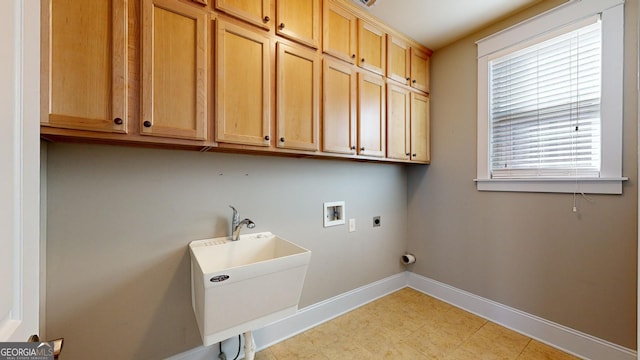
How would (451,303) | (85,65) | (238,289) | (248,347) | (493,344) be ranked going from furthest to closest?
(451,303)
(493,344)
(248,347)
(238,289)
(85,65)

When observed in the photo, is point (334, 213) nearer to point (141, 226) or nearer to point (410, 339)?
point (410, 339)

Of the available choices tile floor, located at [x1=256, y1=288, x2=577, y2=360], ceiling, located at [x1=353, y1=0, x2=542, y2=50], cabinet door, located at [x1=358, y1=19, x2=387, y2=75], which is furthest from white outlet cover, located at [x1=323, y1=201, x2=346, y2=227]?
ceiling, located at [x1=353, y1=0, x2=542, y2=50]

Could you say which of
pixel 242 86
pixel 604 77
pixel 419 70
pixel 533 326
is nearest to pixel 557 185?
pixel 604 77

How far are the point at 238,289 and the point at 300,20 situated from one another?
1.69 meters

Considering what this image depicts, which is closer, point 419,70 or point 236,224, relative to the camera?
point 236,224

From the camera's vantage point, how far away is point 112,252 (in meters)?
1.35

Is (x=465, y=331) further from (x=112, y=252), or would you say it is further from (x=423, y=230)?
(x=112, y=252)

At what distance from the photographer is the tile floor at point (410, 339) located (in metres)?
1.75

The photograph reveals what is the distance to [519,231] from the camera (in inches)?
80.1

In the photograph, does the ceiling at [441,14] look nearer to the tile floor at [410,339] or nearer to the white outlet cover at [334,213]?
the white outlet cover at [334,213]

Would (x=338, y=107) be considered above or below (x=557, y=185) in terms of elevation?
above

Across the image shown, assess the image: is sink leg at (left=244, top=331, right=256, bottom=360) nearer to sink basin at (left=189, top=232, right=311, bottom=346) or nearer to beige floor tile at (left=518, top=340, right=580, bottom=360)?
sink basin at (left=189, top=232, right=311, bottom=346)

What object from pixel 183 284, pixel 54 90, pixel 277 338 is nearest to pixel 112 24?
pixel 54 90

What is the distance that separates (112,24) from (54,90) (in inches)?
14.9
